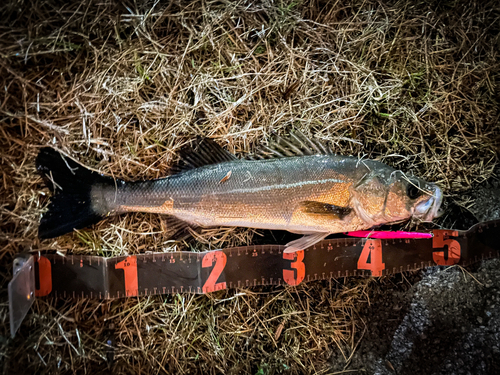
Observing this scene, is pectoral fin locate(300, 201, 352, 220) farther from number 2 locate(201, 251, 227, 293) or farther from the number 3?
number 2 locate(201, 251, 227, 293)

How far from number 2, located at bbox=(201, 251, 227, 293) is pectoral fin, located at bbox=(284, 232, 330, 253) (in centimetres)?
62

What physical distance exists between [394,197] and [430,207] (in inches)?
12.2

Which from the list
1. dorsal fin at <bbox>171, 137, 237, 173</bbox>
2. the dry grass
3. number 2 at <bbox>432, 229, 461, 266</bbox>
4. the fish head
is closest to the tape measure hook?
the dry grass

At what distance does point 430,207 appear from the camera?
234 centimetres

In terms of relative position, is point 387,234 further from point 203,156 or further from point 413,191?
point 203,156

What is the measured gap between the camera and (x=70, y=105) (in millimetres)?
2645

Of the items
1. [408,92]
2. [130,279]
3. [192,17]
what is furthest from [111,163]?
[408,92]

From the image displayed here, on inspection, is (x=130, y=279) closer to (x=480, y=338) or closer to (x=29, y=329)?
(x=29, y=329)

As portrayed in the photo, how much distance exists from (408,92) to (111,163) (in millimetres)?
2986

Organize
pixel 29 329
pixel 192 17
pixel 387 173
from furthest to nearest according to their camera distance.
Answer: pixel 192 17
pixel 29 329
pixel 387 173

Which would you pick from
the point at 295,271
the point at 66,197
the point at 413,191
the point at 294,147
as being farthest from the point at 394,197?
the point at 66,197

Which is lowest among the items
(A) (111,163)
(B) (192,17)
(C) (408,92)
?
(A) (111,163)

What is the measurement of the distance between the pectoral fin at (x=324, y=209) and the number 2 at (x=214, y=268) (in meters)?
0.89

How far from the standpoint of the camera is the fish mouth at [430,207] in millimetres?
2330
